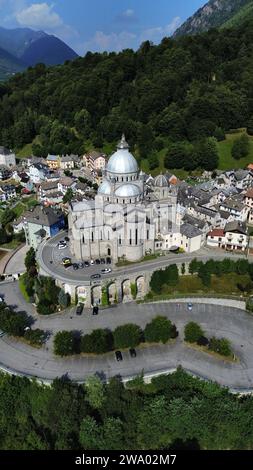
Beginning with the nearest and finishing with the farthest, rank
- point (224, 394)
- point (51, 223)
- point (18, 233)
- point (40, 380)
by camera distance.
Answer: point (224, 394) < point (40, 380) < point (51, 223) < point (18, 233)

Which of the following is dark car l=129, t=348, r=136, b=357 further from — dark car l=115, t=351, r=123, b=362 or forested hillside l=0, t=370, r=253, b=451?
forested hillside l=0, t=370, r=253, b=451

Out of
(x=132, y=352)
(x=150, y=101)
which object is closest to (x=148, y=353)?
(x=132, y=352)

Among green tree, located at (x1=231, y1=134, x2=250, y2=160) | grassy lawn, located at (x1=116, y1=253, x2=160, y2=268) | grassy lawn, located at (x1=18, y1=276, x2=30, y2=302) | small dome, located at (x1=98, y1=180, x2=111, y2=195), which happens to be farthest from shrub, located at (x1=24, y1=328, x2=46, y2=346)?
green tree, located at (x1=231, y1=134, x2=250, y2=160)

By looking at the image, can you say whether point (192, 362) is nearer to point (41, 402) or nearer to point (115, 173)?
point (41, 402)

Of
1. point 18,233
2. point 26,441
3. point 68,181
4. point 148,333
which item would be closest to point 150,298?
point 148,333

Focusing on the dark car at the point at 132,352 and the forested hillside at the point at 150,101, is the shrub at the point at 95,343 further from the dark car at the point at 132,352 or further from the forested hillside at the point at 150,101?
the forested hillside at the point at 150,101

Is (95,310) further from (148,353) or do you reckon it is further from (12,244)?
(12,244)
